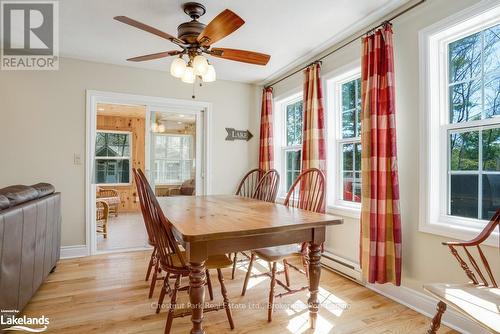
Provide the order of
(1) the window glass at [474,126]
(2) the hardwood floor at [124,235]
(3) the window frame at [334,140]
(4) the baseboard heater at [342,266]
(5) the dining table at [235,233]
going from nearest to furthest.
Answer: (5) the dining table at [235,233]
(1) the window glass at [474,126]
(4) the baseboard heater at [342,266]
(3) the window frame at [334,140]
(2) the hardwood floor at [124,235]

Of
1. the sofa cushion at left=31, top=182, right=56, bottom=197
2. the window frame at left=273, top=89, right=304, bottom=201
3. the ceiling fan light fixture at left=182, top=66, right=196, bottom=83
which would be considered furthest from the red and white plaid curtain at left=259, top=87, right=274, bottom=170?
the sofa cushion at left=31, top=182, right=56, bottom=197

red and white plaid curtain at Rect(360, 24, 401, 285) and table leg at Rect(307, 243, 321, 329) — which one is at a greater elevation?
red and white plaid curtain at Rect(360, 24, 401, 285)

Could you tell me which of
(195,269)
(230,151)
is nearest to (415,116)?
(195,269)

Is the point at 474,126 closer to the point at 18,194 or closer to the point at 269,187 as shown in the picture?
the point at 269,187

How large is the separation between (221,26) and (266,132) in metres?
2.47

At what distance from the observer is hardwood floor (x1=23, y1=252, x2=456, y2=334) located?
189 centimetres

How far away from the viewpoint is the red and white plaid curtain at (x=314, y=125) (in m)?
3.06

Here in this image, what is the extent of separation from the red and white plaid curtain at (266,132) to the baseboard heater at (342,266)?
62.0 inches

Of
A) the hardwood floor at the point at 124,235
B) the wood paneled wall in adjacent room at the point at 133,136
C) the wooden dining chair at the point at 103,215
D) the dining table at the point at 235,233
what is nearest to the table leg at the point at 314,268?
the dining table at the point at 235,233

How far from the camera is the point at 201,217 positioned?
1804mm

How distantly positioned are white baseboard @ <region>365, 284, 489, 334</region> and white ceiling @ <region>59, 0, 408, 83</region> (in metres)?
2.30

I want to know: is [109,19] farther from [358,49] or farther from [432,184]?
[432,184]

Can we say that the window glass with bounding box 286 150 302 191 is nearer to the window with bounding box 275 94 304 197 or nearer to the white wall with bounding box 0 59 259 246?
the window with bounding box 275 94 304 197

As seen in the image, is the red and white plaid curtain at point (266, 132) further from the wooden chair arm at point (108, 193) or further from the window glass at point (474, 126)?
the wooden chair arm at point (108, 193)
